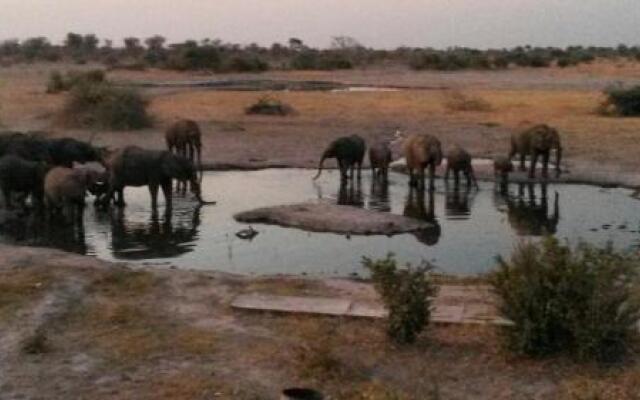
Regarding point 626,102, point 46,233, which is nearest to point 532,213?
point 46,233

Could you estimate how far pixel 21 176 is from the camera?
17.2 m

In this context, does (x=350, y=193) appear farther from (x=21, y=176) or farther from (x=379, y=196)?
(x=21, y=176)

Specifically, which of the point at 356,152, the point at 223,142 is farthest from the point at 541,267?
the point at 223,142

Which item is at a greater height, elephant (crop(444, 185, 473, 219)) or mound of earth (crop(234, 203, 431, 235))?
mound of earth (crop(234, 203, 431, 235))

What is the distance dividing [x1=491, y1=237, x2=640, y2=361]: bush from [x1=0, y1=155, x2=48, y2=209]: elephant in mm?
11152

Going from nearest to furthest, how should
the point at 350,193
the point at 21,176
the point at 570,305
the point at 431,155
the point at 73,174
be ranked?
the point at 570,305
the point at 73,174
the point at 21,176
the point at 431,155
the point at 350,193

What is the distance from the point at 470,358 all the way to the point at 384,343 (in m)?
0.84

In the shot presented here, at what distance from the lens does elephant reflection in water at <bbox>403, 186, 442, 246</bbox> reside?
15414 mm

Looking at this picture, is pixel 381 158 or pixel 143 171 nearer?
pixel 143 171

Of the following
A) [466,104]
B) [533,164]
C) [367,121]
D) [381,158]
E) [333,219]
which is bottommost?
[333,219]

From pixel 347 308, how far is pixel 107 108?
24514 millimetres

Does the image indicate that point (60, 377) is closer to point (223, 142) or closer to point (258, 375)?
point (258, 375)

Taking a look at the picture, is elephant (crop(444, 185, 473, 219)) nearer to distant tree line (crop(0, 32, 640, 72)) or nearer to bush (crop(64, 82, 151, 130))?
bush (crop(64, 82, 151, 130))

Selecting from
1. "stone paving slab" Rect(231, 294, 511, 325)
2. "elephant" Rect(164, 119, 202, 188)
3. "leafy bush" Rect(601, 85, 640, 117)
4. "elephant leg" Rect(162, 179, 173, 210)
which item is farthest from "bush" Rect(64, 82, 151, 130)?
"stone paving slab" Rect(231, 294, 511, 325)
